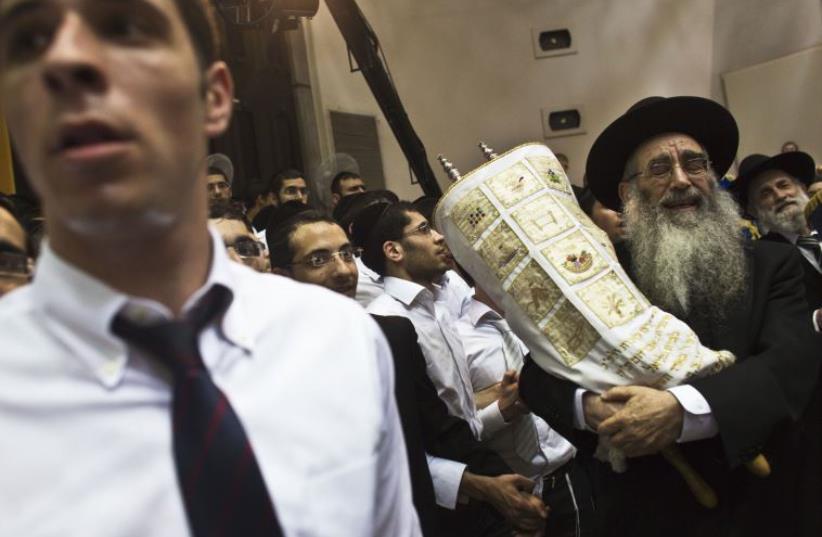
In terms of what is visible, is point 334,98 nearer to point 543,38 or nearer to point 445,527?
point 543,38

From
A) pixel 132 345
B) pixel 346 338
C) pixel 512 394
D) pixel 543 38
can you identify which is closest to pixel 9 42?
pixel 132 345

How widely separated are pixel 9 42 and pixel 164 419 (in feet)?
1.48

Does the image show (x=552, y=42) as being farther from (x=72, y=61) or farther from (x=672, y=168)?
(x=72, y=61)

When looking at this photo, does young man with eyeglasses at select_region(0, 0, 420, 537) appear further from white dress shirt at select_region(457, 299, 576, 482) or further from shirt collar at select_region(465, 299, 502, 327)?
shirt collar at select_region(465, 299, 502, 327)

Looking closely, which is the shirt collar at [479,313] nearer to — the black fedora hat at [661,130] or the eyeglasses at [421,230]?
the eyeglasses at [421,230]

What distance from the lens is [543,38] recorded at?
988 cm

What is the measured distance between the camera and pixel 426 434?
101 inches

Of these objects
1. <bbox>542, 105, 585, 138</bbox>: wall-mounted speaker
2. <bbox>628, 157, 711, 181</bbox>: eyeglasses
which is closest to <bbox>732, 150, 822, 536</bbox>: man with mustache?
<bbox>628, 157, 711, 181</bbox>: eyeglasses

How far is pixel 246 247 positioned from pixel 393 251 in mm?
864

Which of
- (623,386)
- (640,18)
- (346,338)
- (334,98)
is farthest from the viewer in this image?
(640,18)

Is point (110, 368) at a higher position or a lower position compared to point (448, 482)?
higher

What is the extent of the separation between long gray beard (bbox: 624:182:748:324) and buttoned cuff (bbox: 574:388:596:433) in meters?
0.39

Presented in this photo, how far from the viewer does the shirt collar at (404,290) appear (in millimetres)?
3125

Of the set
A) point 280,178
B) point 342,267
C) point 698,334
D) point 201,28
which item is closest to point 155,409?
point 201,28
